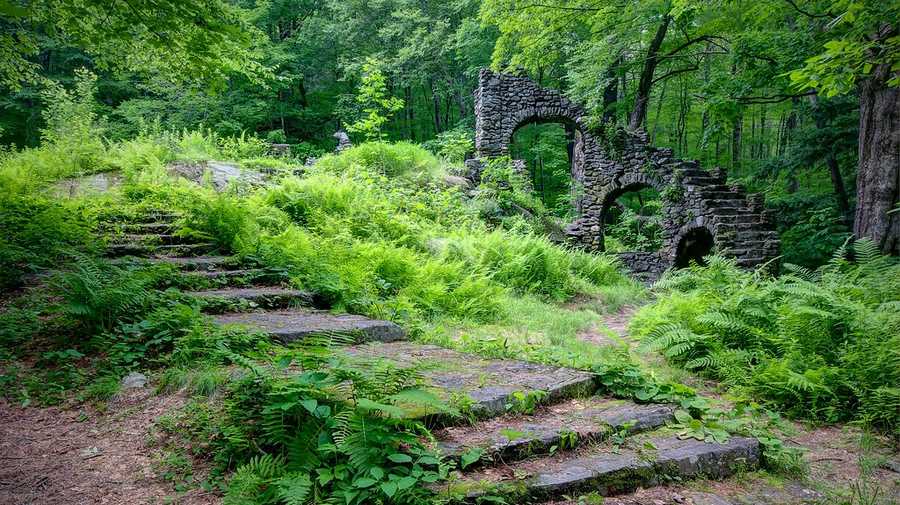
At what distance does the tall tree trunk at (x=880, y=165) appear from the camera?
23.9ft

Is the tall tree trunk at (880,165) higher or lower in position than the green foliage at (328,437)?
higher

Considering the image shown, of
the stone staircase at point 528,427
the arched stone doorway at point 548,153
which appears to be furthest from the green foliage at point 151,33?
the arched stone doorway at point 548,153

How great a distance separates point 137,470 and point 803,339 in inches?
208

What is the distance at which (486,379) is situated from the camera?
10.4 ft

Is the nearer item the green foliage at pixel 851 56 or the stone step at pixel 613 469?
the stone step at pixel 613 469

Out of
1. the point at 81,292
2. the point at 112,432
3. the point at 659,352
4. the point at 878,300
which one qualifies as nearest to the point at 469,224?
the point at 659,352

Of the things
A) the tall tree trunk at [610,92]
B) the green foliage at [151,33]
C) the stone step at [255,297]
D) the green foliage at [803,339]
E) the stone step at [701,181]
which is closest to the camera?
the green foliage at [803,339]

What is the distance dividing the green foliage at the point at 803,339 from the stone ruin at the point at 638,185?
5.53 metres

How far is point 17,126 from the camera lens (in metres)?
19.2

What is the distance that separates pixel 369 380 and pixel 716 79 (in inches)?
521

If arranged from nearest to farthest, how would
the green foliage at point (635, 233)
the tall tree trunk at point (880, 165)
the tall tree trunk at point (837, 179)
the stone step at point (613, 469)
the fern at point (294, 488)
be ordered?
the fern at point (294, 488) → the stone step at point (613, 469) → the tall tree trunk at point (880, 165) → the tall tree trunk at point (837, 179) → the green foliage at point (635, 233)

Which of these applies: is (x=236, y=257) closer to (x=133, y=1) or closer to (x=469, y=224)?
(x=133, y=1)

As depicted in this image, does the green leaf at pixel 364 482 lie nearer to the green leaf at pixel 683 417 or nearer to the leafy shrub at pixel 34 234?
the green leaf at pixel 683 417

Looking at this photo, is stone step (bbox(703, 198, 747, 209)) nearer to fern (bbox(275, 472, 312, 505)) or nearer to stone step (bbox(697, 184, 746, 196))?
stone step (bbox(697, 184, 746, 196))
